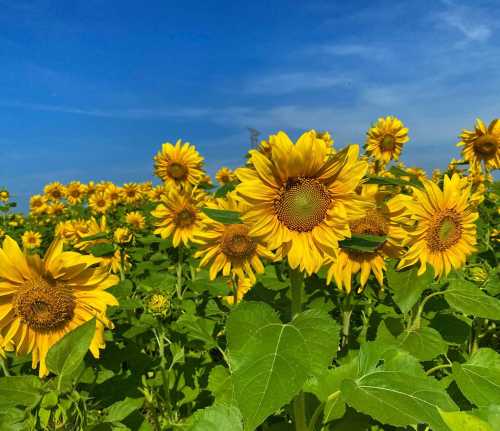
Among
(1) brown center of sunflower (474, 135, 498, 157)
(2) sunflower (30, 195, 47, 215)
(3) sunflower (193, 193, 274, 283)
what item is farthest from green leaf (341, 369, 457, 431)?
(2) sunflower (30, 195, 47, 215)

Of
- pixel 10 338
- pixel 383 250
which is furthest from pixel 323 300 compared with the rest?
pixel 10 338

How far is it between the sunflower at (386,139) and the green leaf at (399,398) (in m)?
5.48

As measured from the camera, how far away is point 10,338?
2.25m

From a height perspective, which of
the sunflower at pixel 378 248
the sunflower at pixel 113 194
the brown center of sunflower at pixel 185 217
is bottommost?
the sunflower at pixel 378 248

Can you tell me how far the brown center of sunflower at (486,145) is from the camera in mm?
6156

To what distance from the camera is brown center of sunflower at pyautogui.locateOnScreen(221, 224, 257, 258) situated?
137 inches

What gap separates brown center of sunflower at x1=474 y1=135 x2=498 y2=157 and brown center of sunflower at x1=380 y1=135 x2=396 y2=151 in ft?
3.67

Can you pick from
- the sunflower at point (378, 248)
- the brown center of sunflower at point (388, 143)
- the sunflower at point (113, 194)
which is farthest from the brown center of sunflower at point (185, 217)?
the sunflower at point (113, 194)

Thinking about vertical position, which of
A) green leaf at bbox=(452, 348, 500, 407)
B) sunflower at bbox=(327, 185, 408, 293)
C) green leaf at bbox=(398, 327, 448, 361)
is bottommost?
green leaf at bbox=(452, 348, 500, 407)

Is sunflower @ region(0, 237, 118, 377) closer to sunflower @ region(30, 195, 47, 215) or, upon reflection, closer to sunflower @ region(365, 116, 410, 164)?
sunflower @ region(365, 116, 410, 164)

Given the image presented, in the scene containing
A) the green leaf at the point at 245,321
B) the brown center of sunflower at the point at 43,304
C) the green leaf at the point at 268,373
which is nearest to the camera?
the green leaf at the point at 268,373

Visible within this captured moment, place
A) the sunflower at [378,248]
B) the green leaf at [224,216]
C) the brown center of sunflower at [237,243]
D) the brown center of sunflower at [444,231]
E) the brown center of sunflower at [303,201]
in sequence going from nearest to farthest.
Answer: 1. the green leaf at [224,216]
2. the brown center of sunflower at [303,201]
3. the sunflower at [378,248]
4. the brown center of sunflower at [444,231]
5. the brown center of sunflower at [237,243]

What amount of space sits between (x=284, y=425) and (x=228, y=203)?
1643 mm

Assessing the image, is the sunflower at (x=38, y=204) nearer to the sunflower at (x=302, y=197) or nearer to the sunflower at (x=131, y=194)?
the sunflower at (x=131, y=194)
